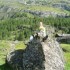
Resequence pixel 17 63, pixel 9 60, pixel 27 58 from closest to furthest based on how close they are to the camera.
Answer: pixel 27 58
pixel 17 63
pixel 9 60

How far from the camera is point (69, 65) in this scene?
31266 millimetres

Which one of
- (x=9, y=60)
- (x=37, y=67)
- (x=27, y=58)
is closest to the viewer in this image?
(x=37, y=67)

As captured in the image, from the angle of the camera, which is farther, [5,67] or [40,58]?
[5,67]

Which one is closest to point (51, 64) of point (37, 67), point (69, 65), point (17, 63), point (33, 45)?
point (37, 67)

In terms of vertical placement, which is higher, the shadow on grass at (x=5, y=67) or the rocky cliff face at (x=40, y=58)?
the rocky cliff face at (x=40, y=58)

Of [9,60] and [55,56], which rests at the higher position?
[55,56]

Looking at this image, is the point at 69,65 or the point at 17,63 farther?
the point at 69,65

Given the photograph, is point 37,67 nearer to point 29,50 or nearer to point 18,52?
point 29,50

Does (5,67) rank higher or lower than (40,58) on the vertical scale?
lower

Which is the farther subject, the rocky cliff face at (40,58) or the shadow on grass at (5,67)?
the shadow on grass at (5,67)

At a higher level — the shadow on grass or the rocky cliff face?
the rocky cliff face

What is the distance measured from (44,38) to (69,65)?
223 inches

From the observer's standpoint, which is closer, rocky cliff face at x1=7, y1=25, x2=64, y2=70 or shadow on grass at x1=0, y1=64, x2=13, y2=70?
rocky cliff face at x1=7, y1=25, x2=64, y2=70

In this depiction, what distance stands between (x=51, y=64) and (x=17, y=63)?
5.07m
